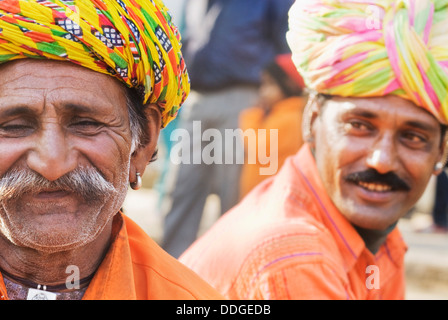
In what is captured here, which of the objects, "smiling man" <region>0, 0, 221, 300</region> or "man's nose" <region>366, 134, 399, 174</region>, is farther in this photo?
"man's nose" <region>366, 134, 399, 174</region>

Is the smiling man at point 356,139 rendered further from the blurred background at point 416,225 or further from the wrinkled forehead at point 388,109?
the blurred background at point 416,225

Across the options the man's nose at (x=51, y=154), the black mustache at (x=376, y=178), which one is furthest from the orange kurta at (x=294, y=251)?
the man's nose at (x=51, y=154)

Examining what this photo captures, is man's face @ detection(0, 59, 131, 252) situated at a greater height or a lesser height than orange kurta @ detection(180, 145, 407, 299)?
greater

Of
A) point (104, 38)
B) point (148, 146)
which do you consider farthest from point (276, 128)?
point (104, 38)

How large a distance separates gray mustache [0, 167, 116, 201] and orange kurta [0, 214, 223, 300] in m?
0.28

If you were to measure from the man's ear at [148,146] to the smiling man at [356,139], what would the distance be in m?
0.65

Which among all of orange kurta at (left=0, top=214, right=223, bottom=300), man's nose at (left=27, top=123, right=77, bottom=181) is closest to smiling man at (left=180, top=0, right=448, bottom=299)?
orange kurta at (left=0, top=214, right=223, bottom=300)

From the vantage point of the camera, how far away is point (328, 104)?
12.2 ft

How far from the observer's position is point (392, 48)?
3473mm

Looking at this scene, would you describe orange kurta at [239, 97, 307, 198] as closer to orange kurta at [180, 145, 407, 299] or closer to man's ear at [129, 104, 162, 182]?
orange kurta at [180, 145, 407, 299]

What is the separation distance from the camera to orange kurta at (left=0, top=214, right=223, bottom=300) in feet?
8.80

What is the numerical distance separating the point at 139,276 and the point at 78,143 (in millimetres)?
580

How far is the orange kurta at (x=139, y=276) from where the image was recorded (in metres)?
2.68
